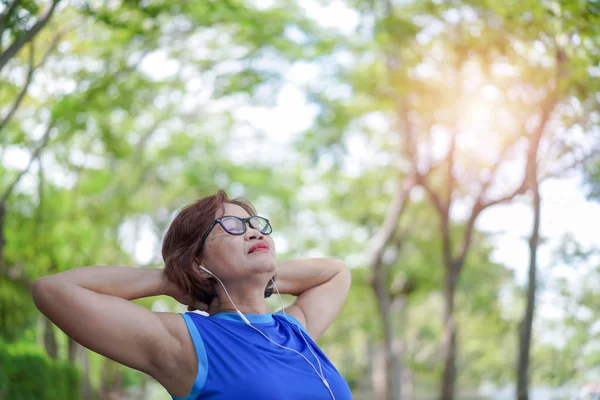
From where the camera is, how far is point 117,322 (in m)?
2.10

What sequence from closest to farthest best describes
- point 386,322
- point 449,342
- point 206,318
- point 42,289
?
1. point 42,289
2. point 206,318
3. point 449,342
4. point 386,322

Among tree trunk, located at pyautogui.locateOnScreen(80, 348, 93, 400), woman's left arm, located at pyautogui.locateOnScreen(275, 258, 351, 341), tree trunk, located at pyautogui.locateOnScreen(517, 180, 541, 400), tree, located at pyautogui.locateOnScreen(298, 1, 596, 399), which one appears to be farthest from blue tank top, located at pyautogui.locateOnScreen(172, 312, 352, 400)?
tree trunk, located at pyautogui.locateOnScreen(80, 348, 93, 400)

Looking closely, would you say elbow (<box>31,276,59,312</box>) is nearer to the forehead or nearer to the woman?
the woman

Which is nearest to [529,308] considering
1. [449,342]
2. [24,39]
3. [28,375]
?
[449,342]

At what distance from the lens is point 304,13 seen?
554 inches

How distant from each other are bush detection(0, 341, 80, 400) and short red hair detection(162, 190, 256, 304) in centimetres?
909

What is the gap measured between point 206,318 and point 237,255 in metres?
0.22

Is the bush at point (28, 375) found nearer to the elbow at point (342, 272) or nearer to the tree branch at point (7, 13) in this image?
the tree branch at point (7, 13)

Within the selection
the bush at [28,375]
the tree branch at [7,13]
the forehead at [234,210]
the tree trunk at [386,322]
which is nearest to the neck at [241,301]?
the forehead at [234,210]

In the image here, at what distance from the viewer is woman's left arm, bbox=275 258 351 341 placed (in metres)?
2.78

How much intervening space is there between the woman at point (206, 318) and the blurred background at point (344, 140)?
3.23 metres

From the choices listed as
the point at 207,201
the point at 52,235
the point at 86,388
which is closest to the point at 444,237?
the point at 52,235

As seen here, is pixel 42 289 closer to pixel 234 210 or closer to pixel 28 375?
pixel 234 210

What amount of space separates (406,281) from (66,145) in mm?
10746
